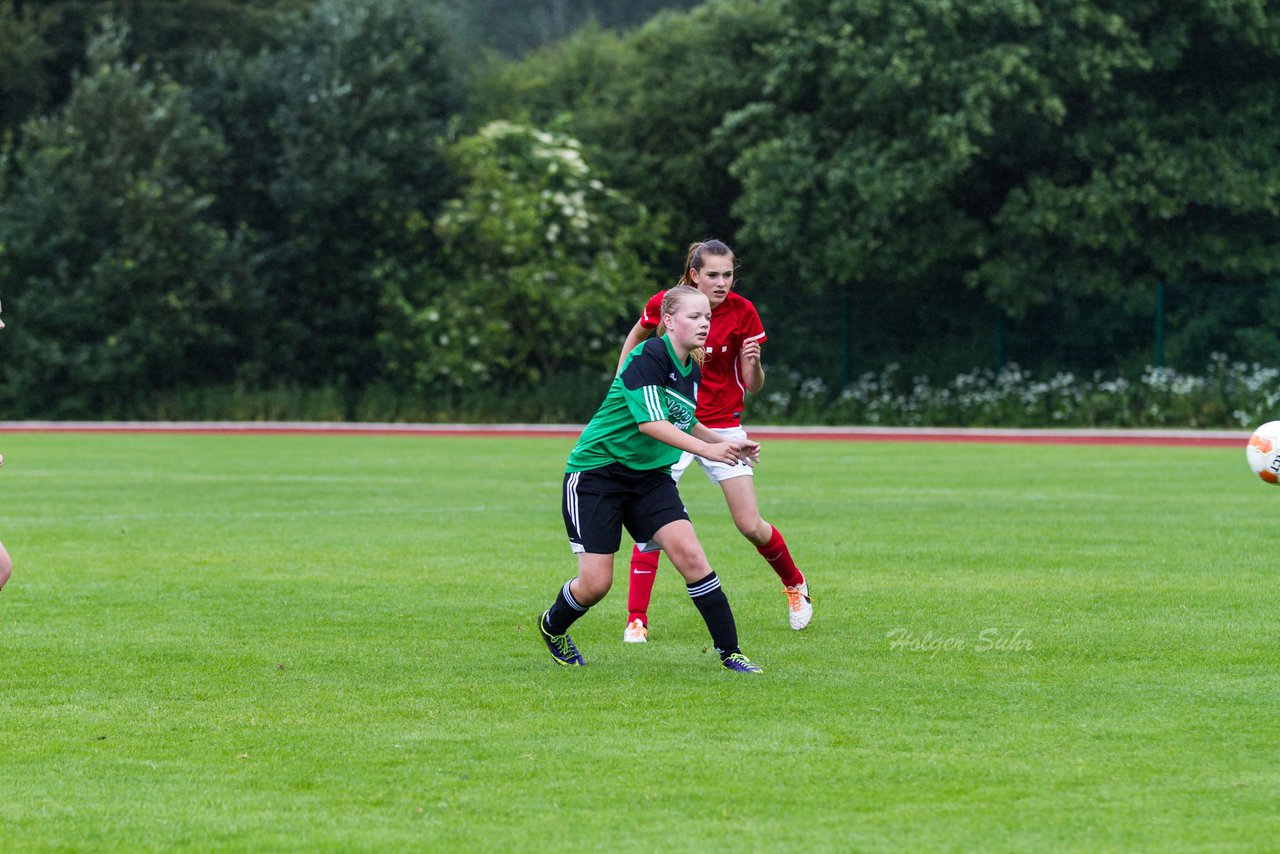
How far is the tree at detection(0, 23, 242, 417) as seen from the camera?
3566cm

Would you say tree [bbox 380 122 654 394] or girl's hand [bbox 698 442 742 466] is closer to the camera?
girl's hand [bbox 698 442 742 466]

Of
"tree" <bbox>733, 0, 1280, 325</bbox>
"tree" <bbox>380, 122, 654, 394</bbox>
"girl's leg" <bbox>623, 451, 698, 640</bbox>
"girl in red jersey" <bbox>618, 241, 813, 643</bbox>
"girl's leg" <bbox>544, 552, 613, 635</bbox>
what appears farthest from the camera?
"tree" <bbox>380, 122, 654, 394</bbox>

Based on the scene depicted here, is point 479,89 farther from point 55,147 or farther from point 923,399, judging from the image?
point 923,399

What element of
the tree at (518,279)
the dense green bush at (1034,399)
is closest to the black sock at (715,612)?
the dense green bush at (1034,399)

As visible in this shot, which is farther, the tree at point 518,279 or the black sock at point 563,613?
the tree at point 518,279

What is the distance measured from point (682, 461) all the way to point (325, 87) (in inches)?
1195

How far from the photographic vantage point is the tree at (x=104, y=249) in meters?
35.7

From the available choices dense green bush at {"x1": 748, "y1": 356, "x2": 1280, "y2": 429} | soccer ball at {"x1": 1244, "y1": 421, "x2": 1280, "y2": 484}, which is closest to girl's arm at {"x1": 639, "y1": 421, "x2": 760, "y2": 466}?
soccer ball at {"x1": 1244, "y1": 421, "x2": 1280, "y2": 484}

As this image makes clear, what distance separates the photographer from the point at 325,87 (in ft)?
124

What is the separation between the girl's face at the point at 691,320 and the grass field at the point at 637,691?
144 centimetres

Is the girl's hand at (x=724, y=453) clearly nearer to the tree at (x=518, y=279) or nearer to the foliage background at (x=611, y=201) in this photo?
the foliage background at (x=611, y=201)

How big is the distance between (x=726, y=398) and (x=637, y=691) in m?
2.52

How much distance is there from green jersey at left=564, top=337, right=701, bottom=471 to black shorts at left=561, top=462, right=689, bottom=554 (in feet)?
0.20

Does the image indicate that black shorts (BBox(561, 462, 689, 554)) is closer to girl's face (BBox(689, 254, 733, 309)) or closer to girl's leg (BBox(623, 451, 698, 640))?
girl's leg (BBox(623, 451, 698, 640))
